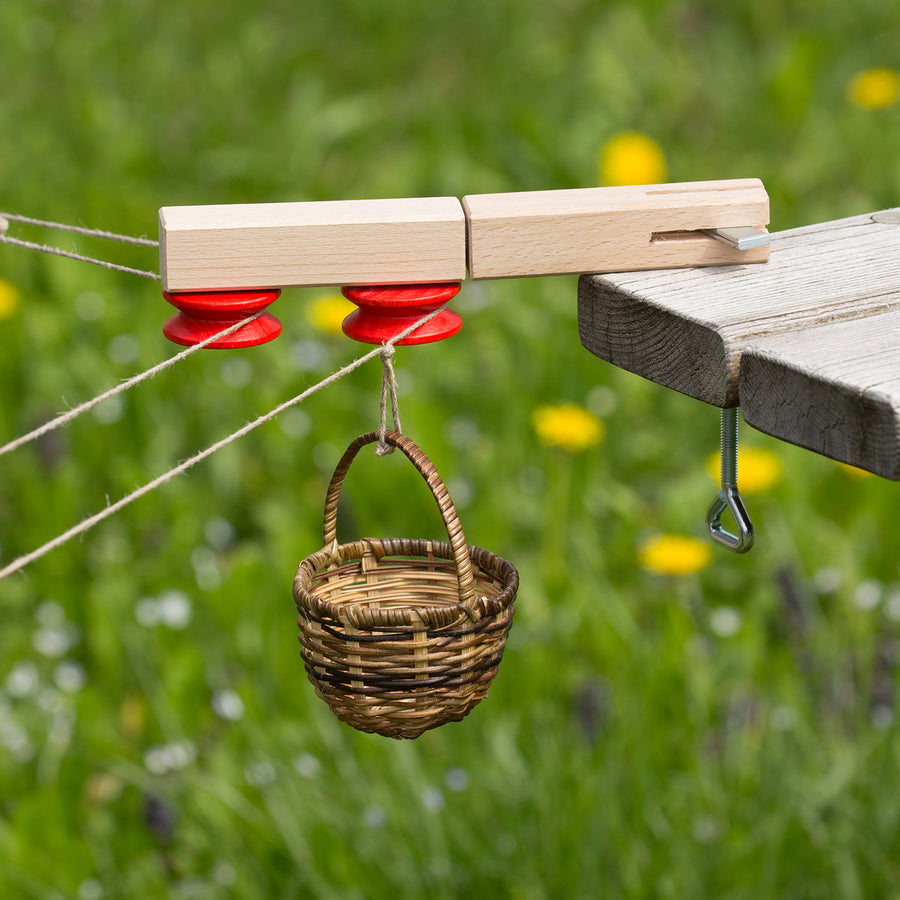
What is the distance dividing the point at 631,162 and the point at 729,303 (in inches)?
83.5

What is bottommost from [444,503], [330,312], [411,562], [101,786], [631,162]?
[101,786]

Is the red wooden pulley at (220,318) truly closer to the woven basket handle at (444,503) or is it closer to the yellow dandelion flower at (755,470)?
the woven basket handle at (444,503)

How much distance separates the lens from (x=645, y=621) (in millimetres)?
2146

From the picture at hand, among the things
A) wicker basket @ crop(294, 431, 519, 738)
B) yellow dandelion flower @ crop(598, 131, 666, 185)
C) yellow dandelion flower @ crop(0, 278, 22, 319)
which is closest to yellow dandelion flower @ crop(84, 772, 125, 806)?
yellow dandelion flower @ crop(0, 278, 22, 319)

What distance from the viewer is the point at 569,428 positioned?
2.20 metres

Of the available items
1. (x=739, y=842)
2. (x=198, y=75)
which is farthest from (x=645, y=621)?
(x=198, y=75)

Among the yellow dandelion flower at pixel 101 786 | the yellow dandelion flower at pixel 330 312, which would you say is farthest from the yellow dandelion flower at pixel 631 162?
the yellow dandelion flower at pixel 101 786

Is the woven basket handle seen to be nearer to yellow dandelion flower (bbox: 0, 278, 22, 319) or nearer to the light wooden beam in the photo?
the light wooden beam

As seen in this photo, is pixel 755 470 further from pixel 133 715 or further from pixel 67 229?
pixel 67 229

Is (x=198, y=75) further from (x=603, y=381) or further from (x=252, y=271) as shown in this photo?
(x=252, y=271)

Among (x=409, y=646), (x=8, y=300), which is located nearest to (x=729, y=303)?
(x=409, y=646)

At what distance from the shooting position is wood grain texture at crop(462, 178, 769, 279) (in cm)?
87

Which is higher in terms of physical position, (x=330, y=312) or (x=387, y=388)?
(x=387, y=388)

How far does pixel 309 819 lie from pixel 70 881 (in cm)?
34
